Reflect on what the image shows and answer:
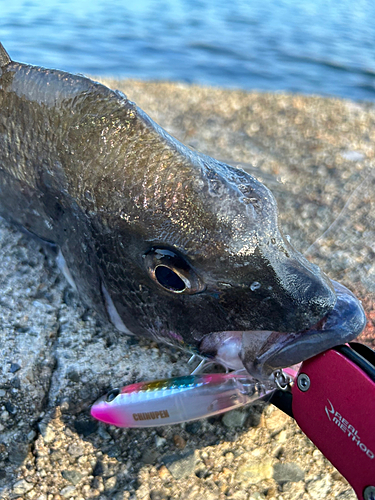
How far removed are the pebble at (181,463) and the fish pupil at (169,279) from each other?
67 centimetres

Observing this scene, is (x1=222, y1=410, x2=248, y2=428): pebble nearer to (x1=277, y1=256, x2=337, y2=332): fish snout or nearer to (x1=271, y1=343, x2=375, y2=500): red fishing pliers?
(x1=271, y1=343, x2=375, y2=500): red fishing pliers

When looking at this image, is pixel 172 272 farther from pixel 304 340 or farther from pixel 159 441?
pixel 159 441

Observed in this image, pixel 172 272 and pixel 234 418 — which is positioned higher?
pixel 172 272

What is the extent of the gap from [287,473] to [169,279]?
34.8 inches

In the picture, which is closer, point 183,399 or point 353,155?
point 183,399

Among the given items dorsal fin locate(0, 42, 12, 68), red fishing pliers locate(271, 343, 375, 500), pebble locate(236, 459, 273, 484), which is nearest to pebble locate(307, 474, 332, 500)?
pebble locate(236, 459, 273, 484)

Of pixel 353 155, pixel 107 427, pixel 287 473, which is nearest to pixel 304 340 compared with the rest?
pixel 287 473

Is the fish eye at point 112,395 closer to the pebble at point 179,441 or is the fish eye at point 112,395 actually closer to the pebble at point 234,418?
the pebble at point 179,441

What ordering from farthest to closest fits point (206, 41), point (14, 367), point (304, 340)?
point (206, 41)
point (14, 367)
point (304, 340)

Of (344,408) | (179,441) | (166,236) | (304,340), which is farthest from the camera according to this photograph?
(179,441)

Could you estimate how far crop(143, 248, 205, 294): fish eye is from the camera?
1.65m

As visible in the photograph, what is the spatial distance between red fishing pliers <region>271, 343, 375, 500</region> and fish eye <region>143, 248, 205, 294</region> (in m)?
0.47

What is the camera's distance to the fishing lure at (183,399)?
1806 millimetres

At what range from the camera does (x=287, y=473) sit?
1.79 metres
